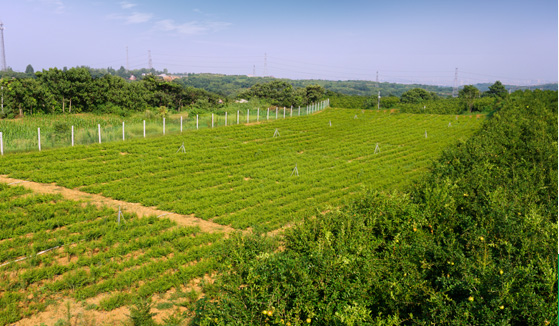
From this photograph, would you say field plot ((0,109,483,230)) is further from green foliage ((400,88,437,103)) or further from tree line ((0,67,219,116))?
green foliage ((400,88,437,103))

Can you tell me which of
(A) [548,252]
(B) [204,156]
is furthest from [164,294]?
(B) [204,156]

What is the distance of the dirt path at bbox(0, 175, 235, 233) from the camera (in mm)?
11227

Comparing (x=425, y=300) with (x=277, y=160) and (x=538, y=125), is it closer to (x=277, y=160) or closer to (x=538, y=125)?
(x=277, y=160)

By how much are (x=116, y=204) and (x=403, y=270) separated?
10163mm

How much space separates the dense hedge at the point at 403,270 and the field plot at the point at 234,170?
1656 mm

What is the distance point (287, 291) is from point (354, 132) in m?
29.2

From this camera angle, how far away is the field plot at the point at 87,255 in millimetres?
7422

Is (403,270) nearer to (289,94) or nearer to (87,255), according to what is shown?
(87,255)

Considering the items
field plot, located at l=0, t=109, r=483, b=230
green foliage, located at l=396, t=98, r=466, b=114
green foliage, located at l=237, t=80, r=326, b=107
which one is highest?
green foliage, located at l=237, t=80, r=326, b=107

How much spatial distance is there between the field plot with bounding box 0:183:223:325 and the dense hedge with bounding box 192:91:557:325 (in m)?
1.65

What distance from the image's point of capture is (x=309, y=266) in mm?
5660

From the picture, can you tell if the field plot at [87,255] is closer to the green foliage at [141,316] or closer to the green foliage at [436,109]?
the green foliage at [141,316]

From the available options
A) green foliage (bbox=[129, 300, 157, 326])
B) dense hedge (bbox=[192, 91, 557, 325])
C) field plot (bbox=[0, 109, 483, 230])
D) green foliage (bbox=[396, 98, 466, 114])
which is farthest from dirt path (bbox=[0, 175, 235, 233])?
green foliage (bbox=[396, 98, 466, 114])

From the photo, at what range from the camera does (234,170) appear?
58.4 ft
